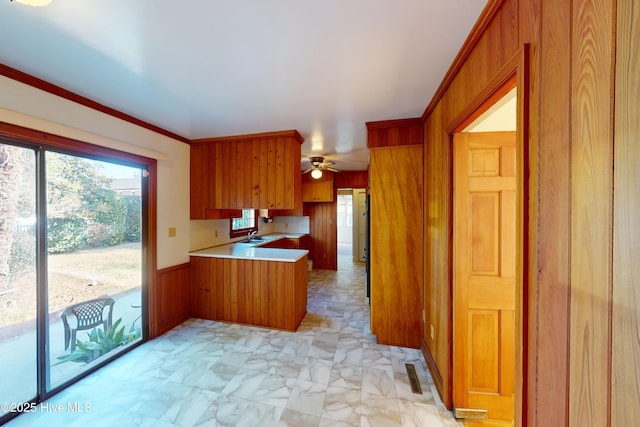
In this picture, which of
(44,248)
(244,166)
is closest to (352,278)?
(244,166)

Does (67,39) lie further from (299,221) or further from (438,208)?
(299,221)

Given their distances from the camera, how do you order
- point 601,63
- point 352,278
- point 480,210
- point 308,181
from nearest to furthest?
point 601,63, point 480,210, point 352,278, point 308,181

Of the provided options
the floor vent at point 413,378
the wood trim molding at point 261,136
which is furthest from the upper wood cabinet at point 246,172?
the floor vent at point 413,378

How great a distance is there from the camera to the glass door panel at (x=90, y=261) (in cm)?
186

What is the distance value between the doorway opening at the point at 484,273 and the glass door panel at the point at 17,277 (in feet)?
10.5

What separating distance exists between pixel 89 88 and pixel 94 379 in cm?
249

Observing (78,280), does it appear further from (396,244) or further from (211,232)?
(396,244)

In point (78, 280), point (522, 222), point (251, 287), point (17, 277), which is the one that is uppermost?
point (522, 222)

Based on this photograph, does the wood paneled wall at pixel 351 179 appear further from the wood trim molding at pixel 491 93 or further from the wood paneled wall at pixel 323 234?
the wood trim molding at pixel 491 93

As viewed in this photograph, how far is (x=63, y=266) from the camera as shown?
1.91 meters

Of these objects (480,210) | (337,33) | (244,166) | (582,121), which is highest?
(337,33)

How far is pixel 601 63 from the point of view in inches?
22.9

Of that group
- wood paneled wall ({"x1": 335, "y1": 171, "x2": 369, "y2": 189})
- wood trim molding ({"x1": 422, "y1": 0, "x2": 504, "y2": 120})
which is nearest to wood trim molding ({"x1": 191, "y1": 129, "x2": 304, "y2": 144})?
Result: wood trim molding ({"x1": 422, "y1": 0, "x2": 504, "y2": 120})

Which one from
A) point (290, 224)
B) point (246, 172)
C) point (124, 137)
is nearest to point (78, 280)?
point (124, 137)
